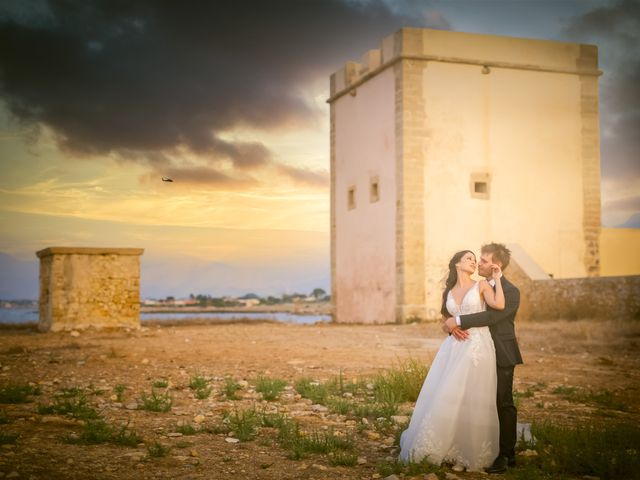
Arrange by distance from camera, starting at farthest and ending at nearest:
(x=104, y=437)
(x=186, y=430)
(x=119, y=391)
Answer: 1. (x=119, y=391)
2. (x=186, y=430)
3. (x=104, y=437)

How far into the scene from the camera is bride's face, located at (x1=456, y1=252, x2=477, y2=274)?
551 centimetres

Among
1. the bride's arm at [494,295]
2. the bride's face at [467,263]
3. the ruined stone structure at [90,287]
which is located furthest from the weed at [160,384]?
the ruined stone structure at [90,287]

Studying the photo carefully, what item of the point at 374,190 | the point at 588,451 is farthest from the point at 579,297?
the point at 588,451

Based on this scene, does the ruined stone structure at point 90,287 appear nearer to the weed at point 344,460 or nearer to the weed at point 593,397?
the weed at point 593,397

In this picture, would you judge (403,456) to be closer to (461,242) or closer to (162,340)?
(162,340)

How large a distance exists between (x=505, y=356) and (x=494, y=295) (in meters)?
0.45

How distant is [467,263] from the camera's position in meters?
5.52

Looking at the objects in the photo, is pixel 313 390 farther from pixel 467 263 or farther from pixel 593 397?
pixel 467 263

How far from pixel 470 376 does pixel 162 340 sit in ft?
33.9

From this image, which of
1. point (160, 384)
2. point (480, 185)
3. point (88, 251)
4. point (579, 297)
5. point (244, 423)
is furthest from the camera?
point (480, 185)

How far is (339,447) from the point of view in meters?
5.88

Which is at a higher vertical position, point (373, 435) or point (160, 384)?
point (160, 384)

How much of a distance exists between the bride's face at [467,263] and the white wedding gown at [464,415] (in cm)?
46

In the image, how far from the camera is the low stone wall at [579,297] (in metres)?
16.3
